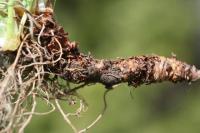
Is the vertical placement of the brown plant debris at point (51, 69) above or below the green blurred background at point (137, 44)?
above

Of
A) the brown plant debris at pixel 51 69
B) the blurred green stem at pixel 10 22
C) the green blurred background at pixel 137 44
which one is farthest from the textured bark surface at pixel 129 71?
the green blurred background at pixel 137 44

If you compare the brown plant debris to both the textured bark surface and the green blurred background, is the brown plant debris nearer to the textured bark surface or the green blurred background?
the textured bark surface

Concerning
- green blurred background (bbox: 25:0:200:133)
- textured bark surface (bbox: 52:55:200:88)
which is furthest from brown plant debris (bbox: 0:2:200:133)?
green blurred background (bbox: 25:0:200:133)

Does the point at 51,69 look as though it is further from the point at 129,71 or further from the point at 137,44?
the point at 137,44

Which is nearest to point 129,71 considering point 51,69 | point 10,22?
point 51,69

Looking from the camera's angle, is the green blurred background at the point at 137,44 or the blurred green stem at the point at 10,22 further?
the green blurred background at the point at 137,44

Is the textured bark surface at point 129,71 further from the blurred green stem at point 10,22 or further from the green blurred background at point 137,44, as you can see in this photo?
the green blurred background at point 137,44
